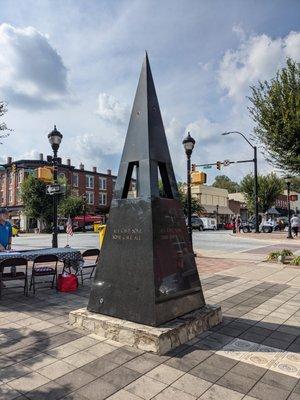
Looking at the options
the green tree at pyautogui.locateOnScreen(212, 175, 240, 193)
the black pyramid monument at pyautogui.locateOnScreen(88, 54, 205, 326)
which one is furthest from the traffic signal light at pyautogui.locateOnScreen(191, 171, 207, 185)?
the green tree at pyautogui.locateOnScreen(212, 175, 240, 193)

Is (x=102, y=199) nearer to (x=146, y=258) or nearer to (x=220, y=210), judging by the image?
(x=220, y=210)

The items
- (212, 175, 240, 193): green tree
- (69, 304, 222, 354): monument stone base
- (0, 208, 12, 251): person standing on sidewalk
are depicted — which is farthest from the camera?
(212, 175, 240, 193): green tree

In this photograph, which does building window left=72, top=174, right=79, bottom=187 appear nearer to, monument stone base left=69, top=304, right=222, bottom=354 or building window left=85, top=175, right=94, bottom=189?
building window left=85, top=175, right=94, bottom=189

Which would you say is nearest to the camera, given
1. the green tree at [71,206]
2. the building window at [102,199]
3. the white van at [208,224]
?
the white van at [208,224]

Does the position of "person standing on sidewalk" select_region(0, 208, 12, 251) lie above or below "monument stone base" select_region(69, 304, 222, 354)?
above

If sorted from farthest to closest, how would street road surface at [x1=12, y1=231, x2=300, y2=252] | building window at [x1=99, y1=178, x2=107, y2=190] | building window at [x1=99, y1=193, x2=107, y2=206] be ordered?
building window at [x1=99, y1=178, x2=107, y2=190]
building window at [x1=99, y1=193, x2=107, y2=206]
street road surface at [x1=12, y1=231, x2=300, y2=252]

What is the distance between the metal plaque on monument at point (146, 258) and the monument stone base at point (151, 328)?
0.01m

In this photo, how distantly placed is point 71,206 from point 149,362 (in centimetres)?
5029

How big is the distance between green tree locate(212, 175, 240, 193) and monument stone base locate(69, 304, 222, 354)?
103546mm

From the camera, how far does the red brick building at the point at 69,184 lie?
191ft

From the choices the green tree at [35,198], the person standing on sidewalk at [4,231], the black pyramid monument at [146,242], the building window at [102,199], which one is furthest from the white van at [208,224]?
the black pyramid monument at [146,242]

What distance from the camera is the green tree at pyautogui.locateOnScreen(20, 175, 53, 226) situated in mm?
46281

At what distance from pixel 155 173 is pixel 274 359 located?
2929 mm

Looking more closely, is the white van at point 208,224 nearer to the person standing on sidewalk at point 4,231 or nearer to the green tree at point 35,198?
the green tree at point 35,198
